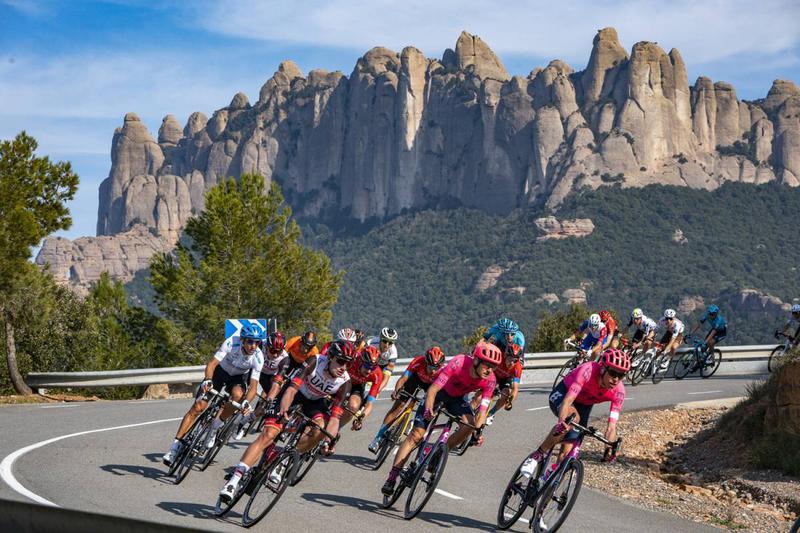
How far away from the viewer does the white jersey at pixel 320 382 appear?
34.4 feet

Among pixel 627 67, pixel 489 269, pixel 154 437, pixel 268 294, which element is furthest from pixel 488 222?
pixel 154 437

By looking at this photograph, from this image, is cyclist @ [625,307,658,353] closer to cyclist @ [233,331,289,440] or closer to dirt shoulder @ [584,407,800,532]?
dirt shoulder @ [584,407,800,532]

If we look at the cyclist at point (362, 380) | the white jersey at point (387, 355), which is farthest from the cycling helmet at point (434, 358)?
the cyclist at point (362, 380)

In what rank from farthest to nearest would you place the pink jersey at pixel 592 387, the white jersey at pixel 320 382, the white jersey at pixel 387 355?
the white jersey at pixel 387 355 < the white jersey at pixel 320 382 < the pink jersey at pixel 592 387

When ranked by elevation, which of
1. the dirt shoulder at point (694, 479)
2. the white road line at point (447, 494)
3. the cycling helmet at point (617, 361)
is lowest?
the dirt shoulder at point (694, 479)

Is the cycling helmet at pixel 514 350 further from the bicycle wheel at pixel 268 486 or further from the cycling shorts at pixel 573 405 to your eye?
the bicycle wheel at pixel 268 486

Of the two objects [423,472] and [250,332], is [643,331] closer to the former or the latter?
[250,332]

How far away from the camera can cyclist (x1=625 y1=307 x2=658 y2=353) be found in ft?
83.5

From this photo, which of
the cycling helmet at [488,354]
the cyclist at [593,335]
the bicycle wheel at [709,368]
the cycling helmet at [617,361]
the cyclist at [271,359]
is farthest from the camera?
the bicycle wheel at [709,368]

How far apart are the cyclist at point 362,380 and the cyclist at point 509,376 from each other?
9.44 ft

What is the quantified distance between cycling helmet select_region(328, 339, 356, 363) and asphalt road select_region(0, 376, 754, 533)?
1508 millimetres

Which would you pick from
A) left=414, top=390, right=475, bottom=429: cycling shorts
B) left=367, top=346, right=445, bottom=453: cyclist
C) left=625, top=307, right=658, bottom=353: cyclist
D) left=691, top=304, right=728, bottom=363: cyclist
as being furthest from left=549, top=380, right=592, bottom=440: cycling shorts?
left=691, top=304, right=728, bottom=363: cyclist

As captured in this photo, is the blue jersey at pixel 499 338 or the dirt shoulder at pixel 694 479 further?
the blue jersey at pixel 499 338

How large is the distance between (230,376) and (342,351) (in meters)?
2.55
